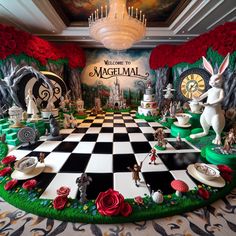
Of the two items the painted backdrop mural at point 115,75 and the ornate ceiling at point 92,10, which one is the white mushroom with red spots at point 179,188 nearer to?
the ornate ceiling at point 92,10

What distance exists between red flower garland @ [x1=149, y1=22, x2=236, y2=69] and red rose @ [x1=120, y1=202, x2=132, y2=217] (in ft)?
11.1

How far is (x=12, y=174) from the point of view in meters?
1.58

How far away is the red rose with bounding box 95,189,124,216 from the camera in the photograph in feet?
3.65

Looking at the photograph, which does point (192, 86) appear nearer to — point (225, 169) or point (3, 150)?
point (225, 169)

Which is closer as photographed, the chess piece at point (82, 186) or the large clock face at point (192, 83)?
the chess piece at point (82, 186)

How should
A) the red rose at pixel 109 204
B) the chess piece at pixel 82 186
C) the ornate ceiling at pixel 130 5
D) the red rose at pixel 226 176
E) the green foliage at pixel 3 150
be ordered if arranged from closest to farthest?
the red rose at pixel 109 204 → the chess piece at pixel 82 186 → the red rose at pixel 226 176 → the green foliage at pixel 3 150 → the ornate ceiling at pixel 130 5

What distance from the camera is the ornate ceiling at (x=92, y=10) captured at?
2.99 meters

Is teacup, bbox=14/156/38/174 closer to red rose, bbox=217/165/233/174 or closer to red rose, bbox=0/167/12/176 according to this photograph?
red rose, bbox=0/167/12/176

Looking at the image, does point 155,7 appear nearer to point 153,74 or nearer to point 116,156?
point 153,74

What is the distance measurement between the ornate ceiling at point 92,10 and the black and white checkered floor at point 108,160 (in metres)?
2.79

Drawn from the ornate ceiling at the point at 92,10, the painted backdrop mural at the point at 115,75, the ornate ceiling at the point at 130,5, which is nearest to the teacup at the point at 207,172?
the ornate ceiling at the point at 92,10

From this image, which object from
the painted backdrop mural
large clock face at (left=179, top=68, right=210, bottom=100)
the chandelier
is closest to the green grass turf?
the chandelier

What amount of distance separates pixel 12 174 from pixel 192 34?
5.63m

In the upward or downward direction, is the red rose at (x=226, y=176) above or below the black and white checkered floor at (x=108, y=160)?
above
